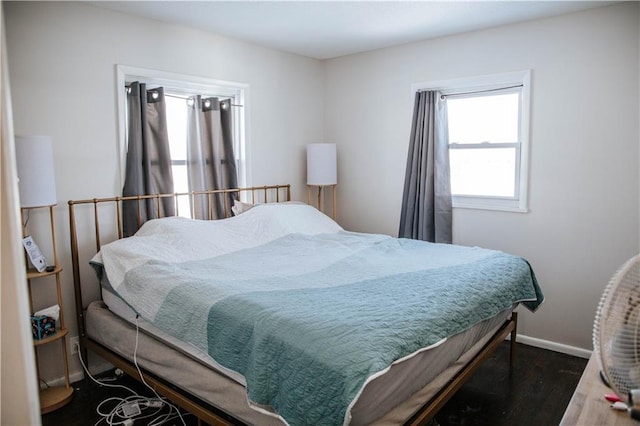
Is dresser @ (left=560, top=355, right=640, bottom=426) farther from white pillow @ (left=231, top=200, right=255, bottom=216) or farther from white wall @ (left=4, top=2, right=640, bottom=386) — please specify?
white pillow @ (left=231, top=200, right=255, bottom=216)

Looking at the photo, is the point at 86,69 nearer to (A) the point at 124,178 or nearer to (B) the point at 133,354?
(A) the point at 124,178

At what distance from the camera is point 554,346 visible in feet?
11.1

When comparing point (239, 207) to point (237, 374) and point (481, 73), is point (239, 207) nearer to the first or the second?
point (237, 374)

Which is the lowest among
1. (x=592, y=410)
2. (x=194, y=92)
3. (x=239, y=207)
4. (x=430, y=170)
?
(x=592, y=410)

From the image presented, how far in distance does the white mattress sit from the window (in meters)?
1.07

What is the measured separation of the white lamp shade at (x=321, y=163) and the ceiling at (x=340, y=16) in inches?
37.7

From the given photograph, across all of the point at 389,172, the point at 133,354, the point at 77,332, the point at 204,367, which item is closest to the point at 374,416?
the point at 204,367

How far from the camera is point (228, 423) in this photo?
1950 mm

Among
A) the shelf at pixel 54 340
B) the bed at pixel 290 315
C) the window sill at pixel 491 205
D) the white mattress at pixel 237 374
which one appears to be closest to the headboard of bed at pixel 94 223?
the bed at pixel 290 315

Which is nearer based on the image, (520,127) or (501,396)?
(501,396)

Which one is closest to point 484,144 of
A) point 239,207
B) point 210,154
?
point 239,207

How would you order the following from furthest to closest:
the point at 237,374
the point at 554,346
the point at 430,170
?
1. the point at 430,170
2. the point at 554,346
3. the point at 237,374

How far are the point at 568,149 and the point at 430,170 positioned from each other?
1064mm

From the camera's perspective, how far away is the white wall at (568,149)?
3033 millimetres
